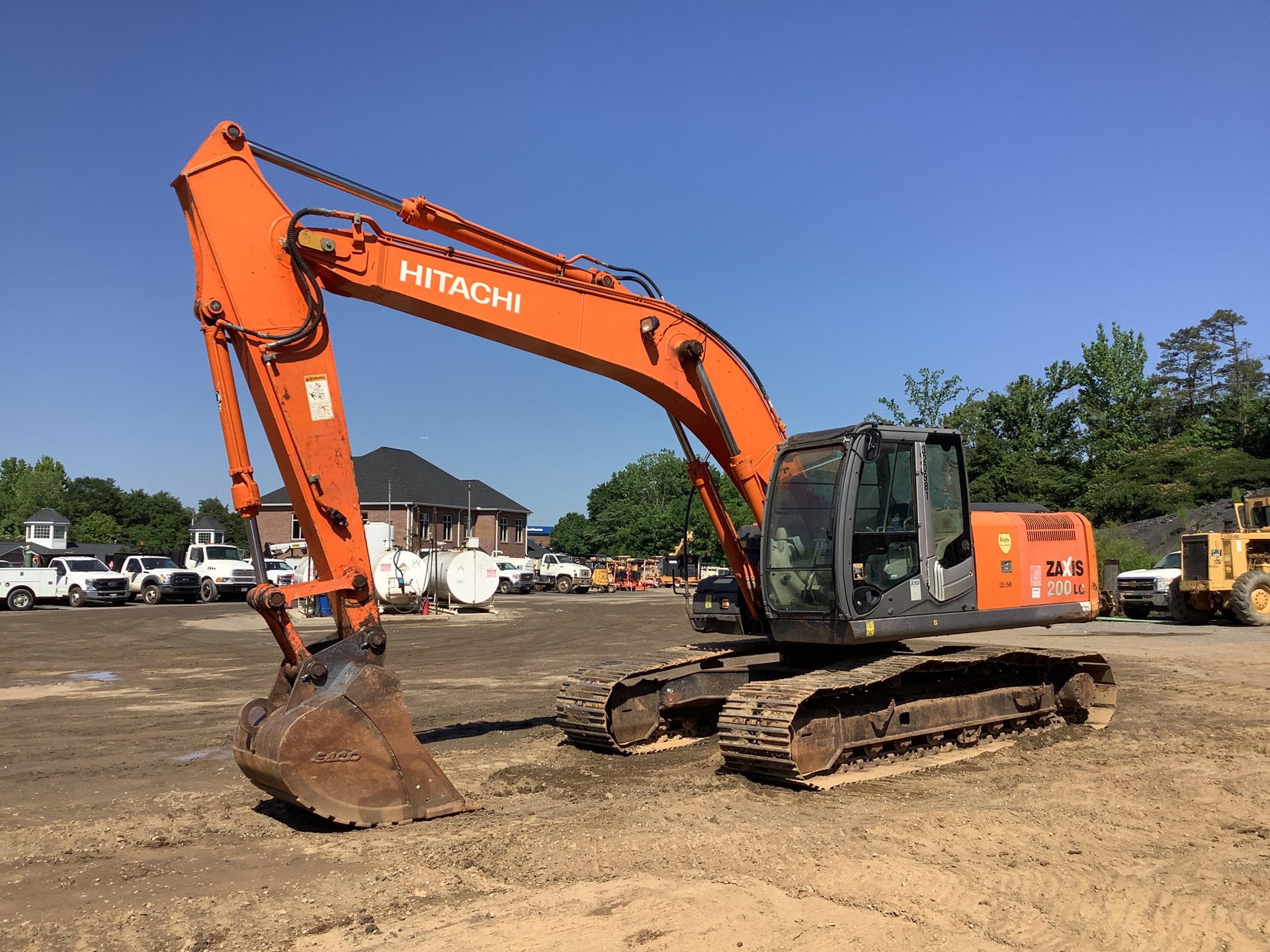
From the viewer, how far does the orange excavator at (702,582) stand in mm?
6840

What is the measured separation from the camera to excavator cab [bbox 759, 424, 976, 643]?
27.5 ft

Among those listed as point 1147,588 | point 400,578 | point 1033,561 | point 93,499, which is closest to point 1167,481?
point 1147,588

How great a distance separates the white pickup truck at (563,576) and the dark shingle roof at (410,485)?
1507 centimetres

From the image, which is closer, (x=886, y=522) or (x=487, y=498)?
(x=886, y=522)

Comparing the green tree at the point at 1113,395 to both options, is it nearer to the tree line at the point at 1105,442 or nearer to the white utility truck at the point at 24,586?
the tree line at the point at 1105,442

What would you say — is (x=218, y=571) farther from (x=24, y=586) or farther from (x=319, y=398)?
(x=319, y=398)

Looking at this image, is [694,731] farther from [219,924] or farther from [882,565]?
[219,924]

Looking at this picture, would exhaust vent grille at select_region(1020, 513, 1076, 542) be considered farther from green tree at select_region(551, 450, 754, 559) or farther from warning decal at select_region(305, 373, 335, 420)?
green tree at select_region(551, 450, 754, 559)

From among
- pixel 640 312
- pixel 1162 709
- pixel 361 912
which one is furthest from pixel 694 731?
pixel 1162 709

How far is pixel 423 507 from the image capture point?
213ft

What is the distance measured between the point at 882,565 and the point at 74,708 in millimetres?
10552

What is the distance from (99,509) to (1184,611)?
11271cm

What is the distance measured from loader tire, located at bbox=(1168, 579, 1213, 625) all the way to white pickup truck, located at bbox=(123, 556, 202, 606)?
32686 mm

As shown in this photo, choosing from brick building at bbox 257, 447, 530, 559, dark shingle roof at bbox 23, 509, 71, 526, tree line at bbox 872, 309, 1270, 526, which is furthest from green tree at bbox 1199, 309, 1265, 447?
dark shingle roof at bbox 23, 509, 71, 526
